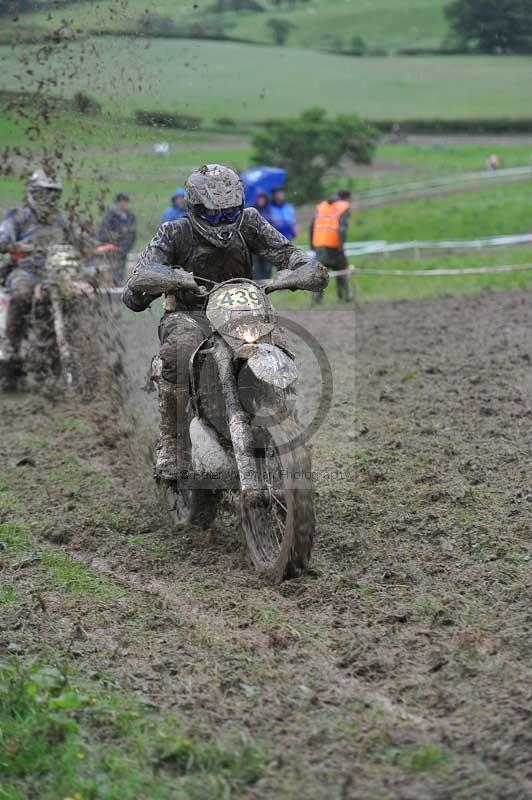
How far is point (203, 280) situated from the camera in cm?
720

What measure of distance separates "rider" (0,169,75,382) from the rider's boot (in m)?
5.98

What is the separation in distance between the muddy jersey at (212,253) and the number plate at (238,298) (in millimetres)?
582

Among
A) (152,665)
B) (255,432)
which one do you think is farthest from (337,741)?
(255,432)

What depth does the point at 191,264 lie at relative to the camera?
7.41 meters

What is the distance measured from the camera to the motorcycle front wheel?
6047 millimetres

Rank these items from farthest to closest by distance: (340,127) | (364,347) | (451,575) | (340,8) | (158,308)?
(340,8) < (340,127) < (364,347) < (158,308) < (451,575)

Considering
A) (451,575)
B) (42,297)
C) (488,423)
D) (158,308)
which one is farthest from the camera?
(42,297)

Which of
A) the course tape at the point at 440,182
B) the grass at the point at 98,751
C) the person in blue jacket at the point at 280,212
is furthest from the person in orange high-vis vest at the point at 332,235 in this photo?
the course tape at the point at 440,182

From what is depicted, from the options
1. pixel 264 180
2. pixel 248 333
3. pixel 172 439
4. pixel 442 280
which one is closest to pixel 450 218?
pixel 442 280

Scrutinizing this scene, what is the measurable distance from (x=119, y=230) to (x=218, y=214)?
27.5 ft

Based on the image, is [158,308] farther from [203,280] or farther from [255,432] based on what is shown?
[255,432]

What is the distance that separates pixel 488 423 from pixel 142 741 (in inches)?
236

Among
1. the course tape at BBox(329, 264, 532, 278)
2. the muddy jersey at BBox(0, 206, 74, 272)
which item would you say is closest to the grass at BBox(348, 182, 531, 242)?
the course tape at BBox(329, 264, 532, 278)

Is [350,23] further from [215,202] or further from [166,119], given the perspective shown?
[215,202]
